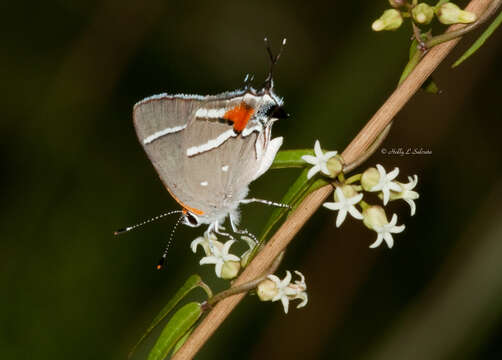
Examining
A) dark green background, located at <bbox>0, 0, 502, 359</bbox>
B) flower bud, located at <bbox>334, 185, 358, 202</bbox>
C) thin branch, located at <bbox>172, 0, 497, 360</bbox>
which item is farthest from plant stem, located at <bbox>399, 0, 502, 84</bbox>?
dark green background, located at <bbox>0, 0, 502, 359</bbox>

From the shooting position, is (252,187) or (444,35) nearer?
(444,35)

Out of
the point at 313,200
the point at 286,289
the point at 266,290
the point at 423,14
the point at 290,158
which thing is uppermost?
the point at 423,14

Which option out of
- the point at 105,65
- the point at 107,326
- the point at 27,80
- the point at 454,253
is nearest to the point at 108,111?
the point at 105,65

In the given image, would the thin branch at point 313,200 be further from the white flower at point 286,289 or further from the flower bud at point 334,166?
the white flower at point 286,289

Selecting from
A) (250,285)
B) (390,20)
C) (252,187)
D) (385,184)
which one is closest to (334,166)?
(385,184)

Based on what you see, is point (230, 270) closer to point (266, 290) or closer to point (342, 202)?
point (266, 290)

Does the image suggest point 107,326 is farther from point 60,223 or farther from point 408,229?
point 408,229

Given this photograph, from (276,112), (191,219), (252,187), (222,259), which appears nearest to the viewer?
(222,259)
